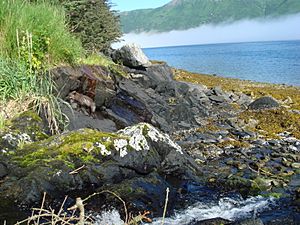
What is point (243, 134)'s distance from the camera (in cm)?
1339

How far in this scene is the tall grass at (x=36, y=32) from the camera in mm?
7914

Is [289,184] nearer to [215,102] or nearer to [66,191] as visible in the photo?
[66,191]

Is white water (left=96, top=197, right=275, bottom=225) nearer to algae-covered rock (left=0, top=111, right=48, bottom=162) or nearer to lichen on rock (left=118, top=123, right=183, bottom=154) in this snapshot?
lichen on rock (left=118, top=123, right=183, bottom=154)

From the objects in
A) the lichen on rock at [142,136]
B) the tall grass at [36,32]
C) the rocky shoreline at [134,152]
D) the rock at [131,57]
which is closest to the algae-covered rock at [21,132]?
the rocky shoreline at [134,152]

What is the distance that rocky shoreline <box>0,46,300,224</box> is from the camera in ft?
18.6

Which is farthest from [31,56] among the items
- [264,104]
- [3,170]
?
[264,104]

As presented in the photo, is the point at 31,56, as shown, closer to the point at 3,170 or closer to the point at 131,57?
the point at 3,170

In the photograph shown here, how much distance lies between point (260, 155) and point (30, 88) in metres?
6.87

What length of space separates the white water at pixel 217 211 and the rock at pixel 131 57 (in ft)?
35.2

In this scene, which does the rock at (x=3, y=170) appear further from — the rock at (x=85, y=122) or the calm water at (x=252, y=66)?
the calm water at (x=252, y=66)

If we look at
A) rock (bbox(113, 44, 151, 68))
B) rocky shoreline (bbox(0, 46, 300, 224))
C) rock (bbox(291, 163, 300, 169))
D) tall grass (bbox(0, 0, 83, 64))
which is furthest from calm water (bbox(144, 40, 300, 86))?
tall grass (bbox(0, 0, 83, 64))

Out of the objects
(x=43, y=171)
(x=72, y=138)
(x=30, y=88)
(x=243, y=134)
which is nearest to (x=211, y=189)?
(x=72, y=138)

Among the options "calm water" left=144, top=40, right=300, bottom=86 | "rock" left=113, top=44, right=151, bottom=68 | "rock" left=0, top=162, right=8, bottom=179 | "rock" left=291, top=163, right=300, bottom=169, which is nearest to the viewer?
"rock" left=0, top=162, right=8, bottom=179

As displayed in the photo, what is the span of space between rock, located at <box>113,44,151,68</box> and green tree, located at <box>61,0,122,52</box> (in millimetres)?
848
